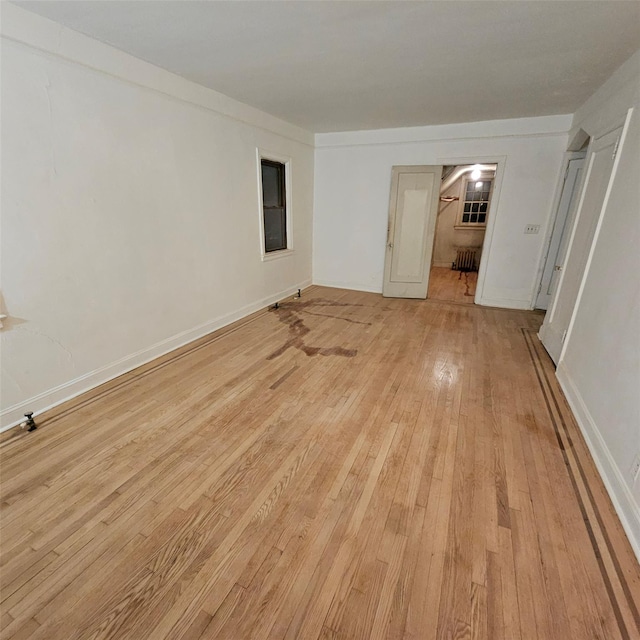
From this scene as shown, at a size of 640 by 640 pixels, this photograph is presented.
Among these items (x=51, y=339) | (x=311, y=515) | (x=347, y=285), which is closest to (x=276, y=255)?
(x=347, y=285)

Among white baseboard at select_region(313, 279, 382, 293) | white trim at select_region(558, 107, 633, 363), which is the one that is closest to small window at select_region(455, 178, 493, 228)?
white baseboard at select_region(313, 279, 382, 293)

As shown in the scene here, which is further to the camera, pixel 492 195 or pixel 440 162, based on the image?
pixel 440 162

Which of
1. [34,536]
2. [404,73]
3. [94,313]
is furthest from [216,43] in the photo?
[34,536]

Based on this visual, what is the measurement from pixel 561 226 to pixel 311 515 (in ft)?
16.5

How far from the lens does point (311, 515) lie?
65.0 inches

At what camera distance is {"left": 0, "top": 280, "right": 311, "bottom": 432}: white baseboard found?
2277mm

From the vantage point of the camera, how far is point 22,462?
197cm

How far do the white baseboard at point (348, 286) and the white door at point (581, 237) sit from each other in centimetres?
284

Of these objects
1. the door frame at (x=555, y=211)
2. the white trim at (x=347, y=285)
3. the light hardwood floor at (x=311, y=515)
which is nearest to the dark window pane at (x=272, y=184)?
the white trim at (x=347, y=285)

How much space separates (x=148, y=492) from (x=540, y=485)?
2.22m

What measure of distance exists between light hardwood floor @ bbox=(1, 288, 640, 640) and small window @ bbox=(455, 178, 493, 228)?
6.20 meters

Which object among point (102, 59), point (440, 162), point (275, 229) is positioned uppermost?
point (102, 59)

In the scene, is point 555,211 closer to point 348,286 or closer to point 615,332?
point 615,332

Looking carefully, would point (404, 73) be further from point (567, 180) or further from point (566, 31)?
point (567, 180)
